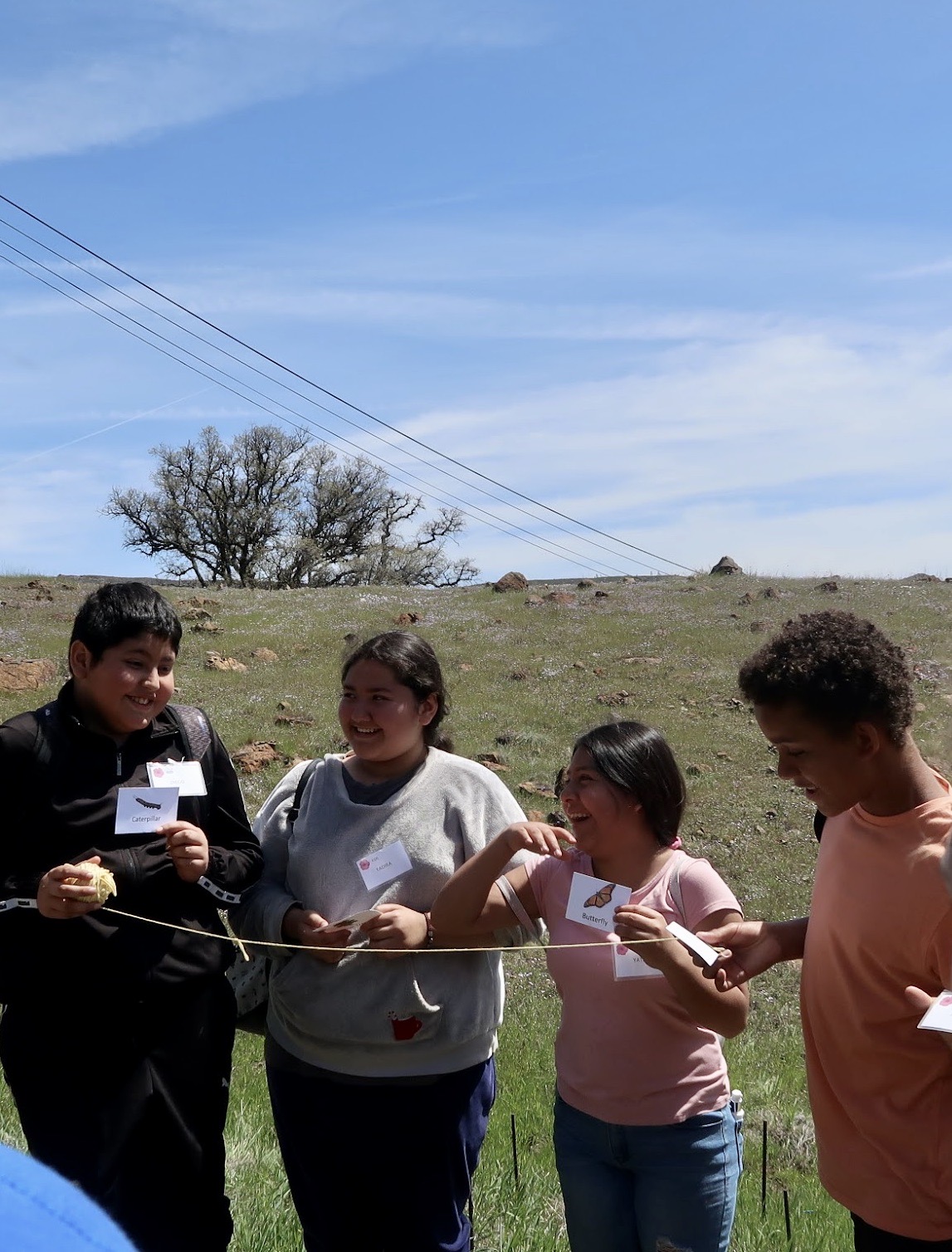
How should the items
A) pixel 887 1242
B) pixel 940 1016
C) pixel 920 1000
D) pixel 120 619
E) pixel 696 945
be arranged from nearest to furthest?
pixel 940 1016
pixel 920 1000
pixel 887 1242
pixel 696 945
pixel 120 619

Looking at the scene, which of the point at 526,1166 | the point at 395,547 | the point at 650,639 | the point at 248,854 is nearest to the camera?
the point at 248,854

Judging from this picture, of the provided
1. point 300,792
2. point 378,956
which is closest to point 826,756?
point 378,956

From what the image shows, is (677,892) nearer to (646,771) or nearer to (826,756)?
(646,771)

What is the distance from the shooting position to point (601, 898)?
296 cm

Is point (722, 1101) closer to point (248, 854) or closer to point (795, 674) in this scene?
point (795, 674)

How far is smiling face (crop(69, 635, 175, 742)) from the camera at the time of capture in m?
3.18

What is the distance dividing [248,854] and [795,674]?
5.52ft

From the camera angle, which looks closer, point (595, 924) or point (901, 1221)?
point (901, 1221)

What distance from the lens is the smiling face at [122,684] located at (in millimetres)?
3176

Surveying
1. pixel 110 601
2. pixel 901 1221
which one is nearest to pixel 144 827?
pixel 110 601

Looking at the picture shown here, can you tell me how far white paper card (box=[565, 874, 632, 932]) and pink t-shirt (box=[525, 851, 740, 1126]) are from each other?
0.10 metres

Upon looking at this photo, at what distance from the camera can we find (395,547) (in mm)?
46438

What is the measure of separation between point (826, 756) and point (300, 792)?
1.69 m

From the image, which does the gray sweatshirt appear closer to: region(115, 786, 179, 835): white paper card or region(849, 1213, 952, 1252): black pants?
region(115, 786, 179, 835): white paper card
